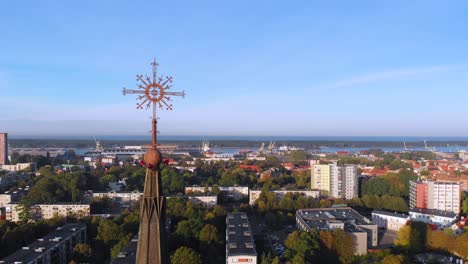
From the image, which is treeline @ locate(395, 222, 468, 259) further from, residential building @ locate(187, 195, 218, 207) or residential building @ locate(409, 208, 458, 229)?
residential building @ locate(187, 195, 218, 207)

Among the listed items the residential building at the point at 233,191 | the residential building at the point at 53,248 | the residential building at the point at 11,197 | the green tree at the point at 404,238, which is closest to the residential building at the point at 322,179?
the residential building at the point at 233,191

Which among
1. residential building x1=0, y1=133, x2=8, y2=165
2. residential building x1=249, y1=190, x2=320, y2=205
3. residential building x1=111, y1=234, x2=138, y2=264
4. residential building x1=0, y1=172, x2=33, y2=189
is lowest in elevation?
residential building x1=249, y1=190, x2=320, y2=205

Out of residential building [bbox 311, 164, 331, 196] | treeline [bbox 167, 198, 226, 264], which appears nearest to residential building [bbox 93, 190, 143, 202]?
treeline [bbox 167, 198, 226, 264]

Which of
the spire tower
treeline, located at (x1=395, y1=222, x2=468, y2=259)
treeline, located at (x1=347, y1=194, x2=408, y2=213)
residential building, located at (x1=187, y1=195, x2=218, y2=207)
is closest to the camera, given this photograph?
the spire tower

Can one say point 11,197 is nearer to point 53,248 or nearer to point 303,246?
point 53,248

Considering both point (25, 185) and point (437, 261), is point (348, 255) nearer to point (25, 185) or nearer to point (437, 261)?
point (437, 261)

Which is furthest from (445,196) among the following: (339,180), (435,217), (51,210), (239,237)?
(51,210)
